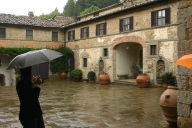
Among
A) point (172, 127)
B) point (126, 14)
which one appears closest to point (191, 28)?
point (172, 127)

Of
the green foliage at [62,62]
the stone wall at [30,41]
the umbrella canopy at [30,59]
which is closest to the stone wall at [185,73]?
the umbrella canopy at [30,59]

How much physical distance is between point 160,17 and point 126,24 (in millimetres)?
3402

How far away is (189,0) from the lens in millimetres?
5645

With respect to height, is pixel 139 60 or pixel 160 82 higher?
pixel 139 60

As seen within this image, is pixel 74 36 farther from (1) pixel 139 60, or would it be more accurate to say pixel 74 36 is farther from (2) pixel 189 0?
(2) pixel 189 0

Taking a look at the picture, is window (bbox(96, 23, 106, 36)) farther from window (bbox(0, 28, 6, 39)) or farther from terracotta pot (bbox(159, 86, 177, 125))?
terracotta pot (bbox(159, 86, 177, 125))

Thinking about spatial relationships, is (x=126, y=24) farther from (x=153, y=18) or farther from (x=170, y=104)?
(x=170, y=104)

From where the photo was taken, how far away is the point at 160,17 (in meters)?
16.5

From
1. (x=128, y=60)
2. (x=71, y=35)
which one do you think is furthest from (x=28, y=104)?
(x=71, y=35)

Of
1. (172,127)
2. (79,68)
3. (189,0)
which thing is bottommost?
(172,127)

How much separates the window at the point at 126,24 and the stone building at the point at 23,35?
9674 millimetres

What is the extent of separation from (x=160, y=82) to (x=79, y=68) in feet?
34.7

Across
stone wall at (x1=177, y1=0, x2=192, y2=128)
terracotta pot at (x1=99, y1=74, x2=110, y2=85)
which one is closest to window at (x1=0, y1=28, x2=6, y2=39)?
terracotta pot at (x1=99, y1=74, x2=110, y2=85)

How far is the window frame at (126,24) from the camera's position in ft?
61.5
